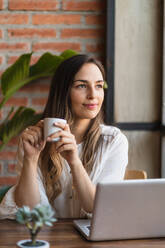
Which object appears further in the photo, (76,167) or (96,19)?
(96,19)

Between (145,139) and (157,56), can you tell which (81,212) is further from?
(157,56)

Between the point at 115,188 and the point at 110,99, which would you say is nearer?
the point at 115,188

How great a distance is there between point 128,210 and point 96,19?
186cm

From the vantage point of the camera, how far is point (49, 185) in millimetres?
1945

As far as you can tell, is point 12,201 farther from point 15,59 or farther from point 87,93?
point 15,59

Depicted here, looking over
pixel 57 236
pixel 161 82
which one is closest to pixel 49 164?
pixel 57 236

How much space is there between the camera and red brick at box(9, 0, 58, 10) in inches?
113

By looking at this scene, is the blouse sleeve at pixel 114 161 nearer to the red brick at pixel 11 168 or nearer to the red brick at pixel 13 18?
the red brick at pixel 11 168

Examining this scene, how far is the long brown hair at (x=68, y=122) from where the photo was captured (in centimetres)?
196

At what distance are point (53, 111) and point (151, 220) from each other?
84 centimetres

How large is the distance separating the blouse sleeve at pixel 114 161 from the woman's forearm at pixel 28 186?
1.01ft

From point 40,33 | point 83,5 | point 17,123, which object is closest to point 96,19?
point 83,5

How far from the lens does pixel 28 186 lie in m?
1.78

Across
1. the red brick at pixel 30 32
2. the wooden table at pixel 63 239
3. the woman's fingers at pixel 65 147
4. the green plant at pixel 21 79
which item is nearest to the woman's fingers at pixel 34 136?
the woman's fingers at pixel 65 147
